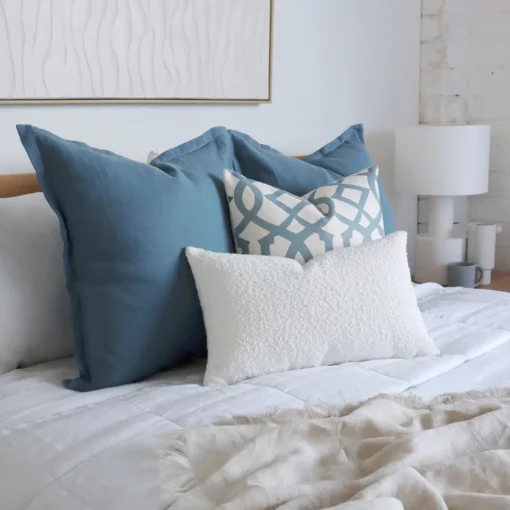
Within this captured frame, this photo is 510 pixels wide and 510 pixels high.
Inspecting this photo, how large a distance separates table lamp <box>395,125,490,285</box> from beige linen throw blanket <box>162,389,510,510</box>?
5.09 ft

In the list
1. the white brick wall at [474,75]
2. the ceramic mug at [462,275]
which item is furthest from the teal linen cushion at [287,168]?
the white brick wall at [474,75]

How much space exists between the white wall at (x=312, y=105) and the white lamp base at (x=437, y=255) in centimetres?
29

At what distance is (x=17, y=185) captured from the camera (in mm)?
1830

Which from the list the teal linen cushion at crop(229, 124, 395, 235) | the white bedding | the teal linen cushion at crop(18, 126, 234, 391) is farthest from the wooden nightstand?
the teal linen cushion at crop(18, 126, 234, 391)

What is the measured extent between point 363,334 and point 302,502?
0.60 meters

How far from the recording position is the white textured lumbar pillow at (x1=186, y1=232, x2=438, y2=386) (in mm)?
1493

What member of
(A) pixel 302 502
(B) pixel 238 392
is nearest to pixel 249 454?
(A) pixel 302 502

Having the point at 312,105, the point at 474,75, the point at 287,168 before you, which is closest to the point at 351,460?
the point at 287,168

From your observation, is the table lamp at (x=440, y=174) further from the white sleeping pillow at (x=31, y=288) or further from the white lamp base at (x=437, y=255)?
the white sleeping pillow at (x=31, y=288)

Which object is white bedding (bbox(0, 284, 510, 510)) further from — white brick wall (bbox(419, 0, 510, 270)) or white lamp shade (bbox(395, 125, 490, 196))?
white brick wall (bbox(419, 0, 510, 270))

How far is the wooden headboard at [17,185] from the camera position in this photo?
181cm

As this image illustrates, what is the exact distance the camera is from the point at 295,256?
166 centimetres

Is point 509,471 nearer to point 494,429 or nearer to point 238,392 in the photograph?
point 494,429

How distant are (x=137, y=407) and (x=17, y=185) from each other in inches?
28.1
